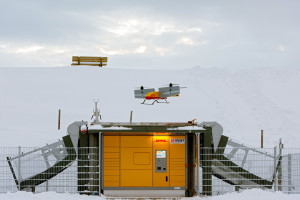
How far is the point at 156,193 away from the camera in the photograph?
59.5 ft

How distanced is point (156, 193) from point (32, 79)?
44635 millimetres

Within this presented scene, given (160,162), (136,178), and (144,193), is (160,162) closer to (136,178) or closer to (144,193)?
(136,178)

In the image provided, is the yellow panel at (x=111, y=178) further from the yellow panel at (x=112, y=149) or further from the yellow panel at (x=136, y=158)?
the yellow panel at (x=112, y=149)

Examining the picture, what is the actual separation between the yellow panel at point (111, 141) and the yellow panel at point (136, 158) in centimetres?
36

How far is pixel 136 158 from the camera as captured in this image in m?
18.2

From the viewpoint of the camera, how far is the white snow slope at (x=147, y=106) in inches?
1663

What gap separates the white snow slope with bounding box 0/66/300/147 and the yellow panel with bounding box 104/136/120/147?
16449mm

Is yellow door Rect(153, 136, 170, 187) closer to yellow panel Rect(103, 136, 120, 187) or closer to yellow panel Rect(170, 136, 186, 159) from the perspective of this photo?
yellow panel Rect(170, 136, 186, 159)

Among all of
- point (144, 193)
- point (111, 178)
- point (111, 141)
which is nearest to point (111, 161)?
point (111, 178)

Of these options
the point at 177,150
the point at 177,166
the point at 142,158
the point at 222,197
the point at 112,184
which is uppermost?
the point at 177,150

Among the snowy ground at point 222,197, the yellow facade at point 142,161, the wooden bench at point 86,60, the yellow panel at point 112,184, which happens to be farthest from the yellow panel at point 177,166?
the wooden bench at point 86,60

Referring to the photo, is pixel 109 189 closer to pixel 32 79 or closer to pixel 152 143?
pixel 152 143

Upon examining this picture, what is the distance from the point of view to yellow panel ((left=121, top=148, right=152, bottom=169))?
18078mm

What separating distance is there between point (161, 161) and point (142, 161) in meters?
0.78
